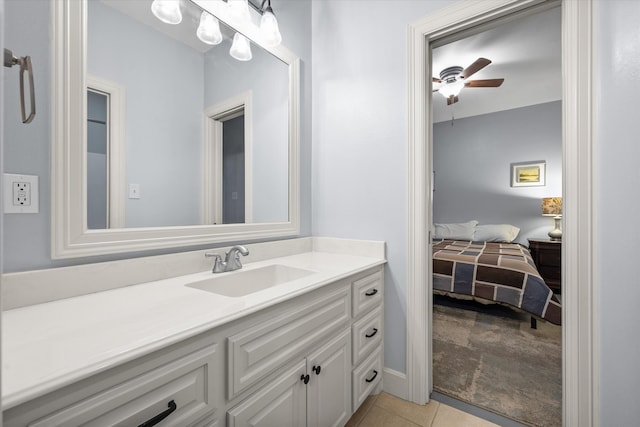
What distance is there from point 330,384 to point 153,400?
2.42ft

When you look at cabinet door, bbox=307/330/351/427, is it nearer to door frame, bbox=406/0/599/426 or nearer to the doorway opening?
the doorway opening

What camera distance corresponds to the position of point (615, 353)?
117cm

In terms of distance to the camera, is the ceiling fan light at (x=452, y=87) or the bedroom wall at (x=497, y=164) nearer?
the ceiling fan light at (x=452, y=87)

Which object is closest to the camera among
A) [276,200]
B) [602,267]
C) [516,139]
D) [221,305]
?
[221,305]

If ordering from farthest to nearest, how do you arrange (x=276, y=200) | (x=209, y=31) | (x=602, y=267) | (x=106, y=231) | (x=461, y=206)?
(x=461, y=206), (x=276, y=200), (x=209, y=31), (x=602, y=267), (x=106, y=231)

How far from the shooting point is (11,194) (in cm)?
88

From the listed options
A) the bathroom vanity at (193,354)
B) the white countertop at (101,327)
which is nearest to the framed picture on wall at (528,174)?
the bathroom vanity at (193,354)

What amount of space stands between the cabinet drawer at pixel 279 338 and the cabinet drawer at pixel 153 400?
76mm

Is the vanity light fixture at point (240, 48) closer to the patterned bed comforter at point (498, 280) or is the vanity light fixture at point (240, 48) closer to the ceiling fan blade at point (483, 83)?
the patterned bed comforter at point (498, 280)

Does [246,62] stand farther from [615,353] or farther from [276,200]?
[615,353]

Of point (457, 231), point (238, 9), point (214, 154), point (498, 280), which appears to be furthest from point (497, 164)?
point (214, 154)

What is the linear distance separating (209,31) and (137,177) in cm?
80

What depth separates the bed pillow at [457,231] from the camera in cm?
429

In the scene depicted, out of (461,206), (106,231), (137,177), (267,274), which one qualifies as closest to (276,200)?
(267,274)
